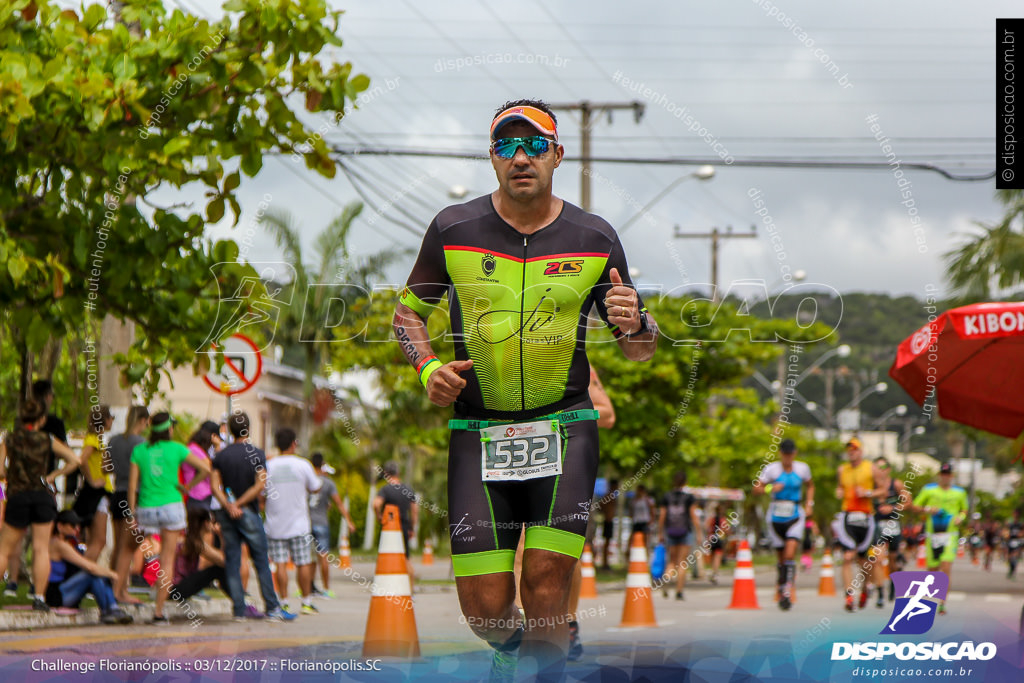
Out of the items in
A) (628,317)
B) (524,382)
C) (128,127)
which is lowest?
(524,382)

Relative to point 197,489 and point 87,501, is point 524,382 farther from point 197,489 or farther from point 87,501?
point 197,489

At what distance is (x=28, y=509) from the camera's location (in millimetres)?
9266

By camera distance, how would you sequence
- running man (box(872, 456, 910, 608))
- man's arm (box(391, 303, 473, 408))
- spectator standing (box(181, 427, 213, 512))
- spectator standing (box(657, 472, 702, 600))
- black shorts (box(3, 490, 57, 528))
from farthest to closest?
spectator standing (box(657, 472, 702, 600)) < running man (box(872, 456, 910, 608)) < spectator standing (box(181, 427, 213, 512)) < black shorts (box(3, 490, 57, 528)) < man's arm (box(391, 303, 473, 408))

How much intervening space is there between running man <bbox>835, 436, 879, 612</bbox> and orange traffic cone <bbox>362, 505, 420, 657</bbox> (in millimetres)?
7916

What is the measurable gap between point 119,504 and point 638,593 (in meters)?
4.72

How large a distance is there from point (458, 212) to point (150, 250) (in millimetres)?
4057

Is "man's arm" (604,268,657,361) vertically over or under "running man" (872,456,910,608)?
over

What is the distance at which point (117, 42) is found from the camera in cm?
682

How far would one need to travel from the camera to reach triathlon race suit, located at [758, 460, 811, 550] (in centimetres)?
1377

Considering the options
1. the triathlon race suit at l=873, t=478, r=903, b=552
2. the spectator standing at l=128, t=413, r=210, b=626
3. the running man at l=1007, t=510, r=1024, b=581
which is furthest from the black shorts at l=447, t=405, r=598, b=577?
the running man at l=1007, t=510, r=1024, b=581

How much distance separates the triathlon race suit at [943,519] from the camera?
14.5 metres

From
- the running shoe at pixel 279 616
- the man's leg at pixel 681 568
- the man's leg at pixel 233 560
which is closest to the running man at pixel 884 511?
the man's leg at pixel 681 568

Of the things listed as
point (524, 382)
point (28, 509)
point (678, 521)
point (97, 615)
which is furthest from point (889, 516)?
point (524, 382)

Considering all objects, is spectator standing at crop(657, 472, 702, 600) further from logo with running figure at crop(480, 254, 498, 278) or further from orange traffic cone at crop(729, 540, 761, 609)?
logo with running figure at crop(480, 254, 498, 278)
